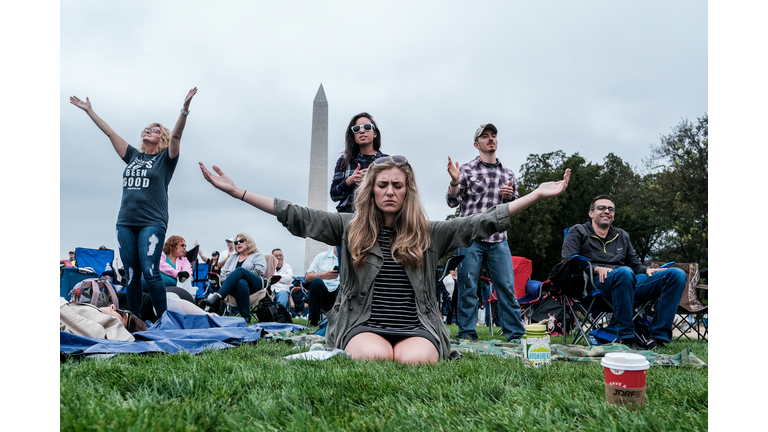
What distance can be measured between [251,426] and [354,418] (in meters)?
0.30

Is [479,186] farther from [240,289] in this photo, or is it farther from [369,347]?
[240,289]

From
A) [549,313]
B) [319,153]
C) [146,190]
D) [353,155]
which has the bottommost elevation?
[549,313]

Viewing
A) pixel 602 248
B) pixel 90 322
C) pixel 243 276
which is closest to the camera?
pixel 90 322

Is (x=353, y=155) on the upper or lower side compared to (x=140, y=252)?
upper

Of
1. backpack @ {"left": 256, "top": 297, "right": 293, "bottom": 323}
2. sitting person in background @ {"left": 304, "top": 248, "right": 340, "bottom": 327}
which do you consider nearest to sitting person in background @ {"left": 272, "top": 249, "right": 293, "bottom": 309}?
backpack @ {"left": 256, "top": 297, "right": 293, "bottom": 323}

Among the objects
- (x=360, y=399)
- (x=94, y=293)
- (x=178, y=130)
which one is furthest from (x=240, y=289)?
(x=360, y=399)

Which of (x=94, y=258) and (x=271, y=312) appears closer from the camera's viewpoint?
(x=271, y=312)

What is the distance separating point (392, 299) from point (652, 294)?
2818 mm

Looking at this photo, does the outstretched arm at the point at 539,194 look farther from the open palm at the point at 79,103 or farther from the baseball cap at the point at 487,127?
the open palm at the point at 79,103

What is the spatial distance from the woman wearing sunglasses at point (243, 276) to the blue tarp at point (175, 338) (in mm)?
1275

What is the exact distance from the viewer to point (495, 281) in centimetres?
500

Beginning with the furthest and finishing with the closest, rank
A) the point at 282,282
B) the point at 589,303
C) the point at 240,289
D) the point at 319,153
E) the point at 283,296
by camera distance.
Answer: the point at 319,153 < the point at 282,282 < the point at 283,296 < the point at 240,289 < the point at 589,303

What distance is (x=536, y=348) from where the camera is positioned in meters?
2.93

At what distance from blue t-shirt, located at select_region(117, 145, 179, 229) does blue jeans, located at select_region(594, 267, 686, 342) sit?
3900 millimetres
